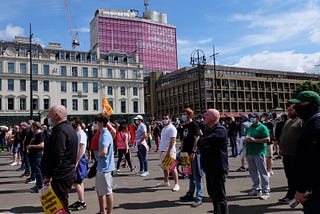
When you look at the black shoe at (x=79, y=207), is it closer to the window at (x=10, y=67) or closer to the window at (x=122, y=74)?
the window at (x=10, y=67)

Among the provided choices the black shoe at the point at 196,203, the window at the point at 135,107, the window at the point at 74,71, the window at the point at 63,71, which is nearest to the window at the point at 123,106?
the window at the point at 135,107

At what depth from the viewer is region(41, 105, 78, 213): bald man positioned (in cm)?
459

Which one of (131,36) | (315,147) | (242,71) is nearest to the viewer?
(315,147)

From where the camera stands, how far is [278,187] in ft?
27.6

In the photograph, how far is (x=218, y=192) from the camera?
5.23 meters

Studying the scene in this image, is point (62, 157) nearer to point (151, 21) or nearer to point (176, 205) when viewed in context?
point (176, 205)

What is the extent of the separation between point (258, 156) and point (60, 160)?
4617 mm

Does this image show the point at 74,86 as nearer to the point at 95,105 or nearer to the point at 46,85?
the point at 46,85

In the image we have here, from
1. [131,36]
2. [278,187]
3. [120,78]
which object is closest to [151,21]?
[131,36]

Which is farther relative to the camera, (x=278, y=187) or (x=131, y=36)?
(x=131, y=36)

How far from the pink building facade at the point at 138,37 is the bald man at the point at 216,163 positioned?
8807 cm

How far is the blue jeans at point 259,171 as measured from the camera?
23.6 ft

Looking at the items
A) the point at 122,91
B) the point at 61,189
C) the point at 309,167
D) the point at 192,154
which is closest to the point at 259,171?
the point at 192,154

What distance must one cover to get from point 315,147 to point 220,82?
72223 millimetres
